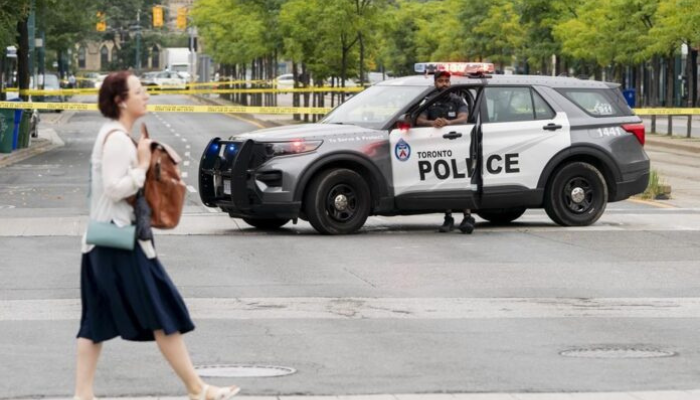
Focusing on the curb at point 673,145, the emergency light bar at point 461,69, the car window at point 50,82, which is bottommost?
the curb at point 673,145

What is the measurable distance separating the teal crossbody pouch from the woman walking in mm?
58

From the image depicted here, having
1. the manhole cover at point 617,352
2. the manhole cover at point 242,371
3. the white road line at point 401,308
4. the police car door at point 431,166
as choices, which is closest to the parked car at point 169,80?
the police car door at point 431,166

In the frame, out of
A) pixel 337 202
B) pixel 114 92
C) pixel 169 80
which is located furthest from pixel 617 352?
pixel 169 80

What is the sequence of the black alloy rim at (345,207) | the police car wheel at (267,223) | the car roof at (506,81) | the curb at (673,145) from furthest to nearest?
the curb at (673,145), the police car wheel at (267,223), the car roof at (506,81), the black alloy rim at (345,207)

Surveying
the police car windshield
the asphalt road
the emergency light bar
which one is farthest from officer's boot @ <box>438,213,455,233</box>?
the emergency light bar

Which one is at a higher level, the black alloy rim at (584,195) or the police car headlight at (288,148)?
the police car headlight at (288,148)

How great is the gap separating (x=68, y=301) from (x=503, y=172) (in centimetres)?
707

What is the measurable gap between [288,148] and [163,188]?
9.84 metres

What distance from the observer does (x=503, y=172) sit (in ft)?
61.0

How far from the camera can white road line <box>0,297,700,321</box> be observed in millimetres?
12102

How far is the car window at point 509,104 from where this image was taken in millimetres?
18688

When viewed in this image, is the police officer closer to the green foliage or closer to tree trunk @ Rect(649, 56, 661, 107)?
the green foliage

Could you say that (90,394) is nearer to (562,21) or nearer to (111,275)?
(111,275)

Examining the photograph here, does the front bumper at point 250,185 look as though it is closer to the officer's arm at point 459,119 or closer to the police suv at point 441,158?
the police suv at point 441,158
